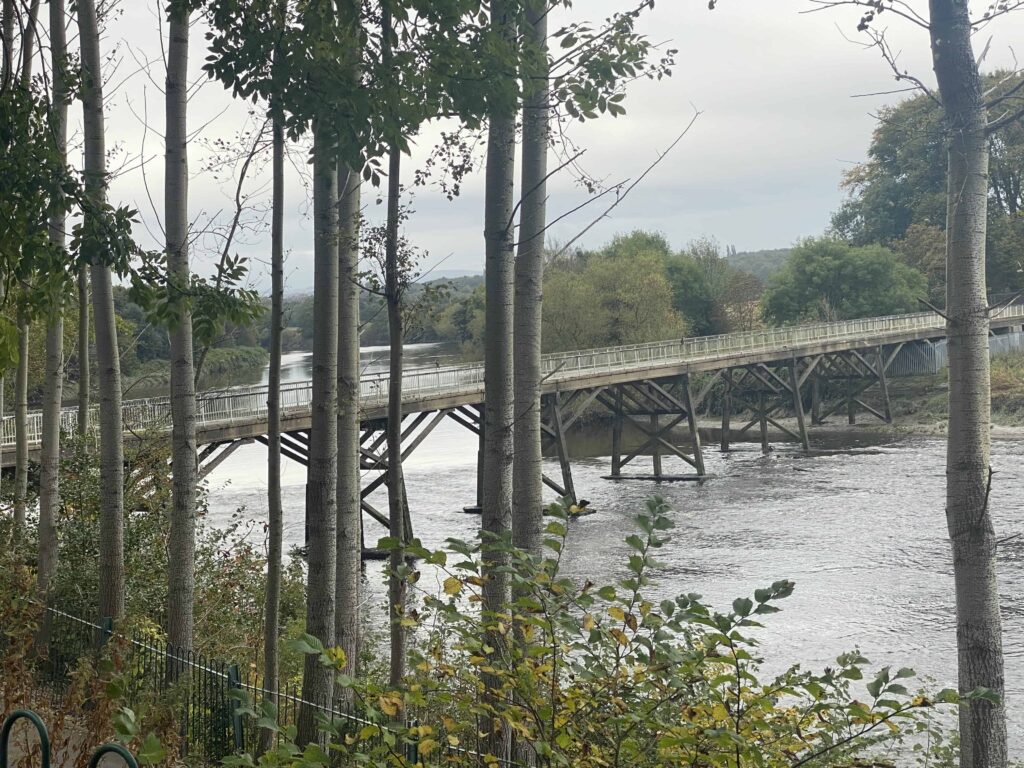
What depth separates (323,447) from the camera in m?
6.80

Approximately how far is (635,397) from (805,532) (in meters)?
14.0

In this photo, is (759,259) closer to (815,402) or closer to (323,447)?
(815,402)

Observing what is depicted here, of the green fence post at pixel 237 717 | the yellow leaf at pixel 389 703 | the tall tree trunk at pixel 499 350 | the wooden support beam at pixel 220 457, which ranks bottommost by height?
the green fence post at pixel 237 717

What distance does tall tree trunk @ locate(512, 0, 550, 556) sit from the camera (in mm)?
5680

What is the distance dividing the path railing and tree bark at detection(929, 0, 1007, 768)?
901 mm

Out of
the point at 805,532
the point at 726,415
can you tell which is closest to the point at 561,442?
the point at 805,532

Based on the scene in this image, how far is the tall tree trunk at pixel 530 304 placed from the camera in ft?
18.6

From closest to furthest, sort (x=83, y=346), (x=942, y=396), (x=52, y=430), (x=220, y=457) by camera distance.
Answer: (x=52, y=430)
(x=83, y=346)
(x=220, y=457)
(x=942, y=396)

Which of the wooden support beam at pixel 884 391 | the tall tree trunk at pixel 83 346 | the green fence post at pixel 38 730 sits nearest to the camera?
the green fence post at pixel 38 730

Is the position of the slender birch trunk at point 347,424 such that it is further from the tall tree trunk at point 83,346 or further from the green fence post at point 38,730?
the green fence post at point 38,730

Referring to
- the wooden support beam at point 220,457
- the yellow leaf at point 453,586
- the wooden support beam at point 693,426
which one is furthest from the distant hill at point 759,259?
the yellow leaf at point 453,586

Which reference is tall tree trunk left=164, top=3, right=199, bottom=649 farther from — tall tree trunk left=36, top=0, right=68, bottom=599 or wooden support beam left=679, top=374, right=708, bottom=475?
wooden support beam left=679, top=374, right=708, bottom=475

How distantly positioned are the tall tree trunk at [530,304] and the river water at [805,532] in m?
1.11

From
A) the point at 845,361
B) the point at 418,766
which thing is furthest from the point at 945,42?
the point at 845,361
